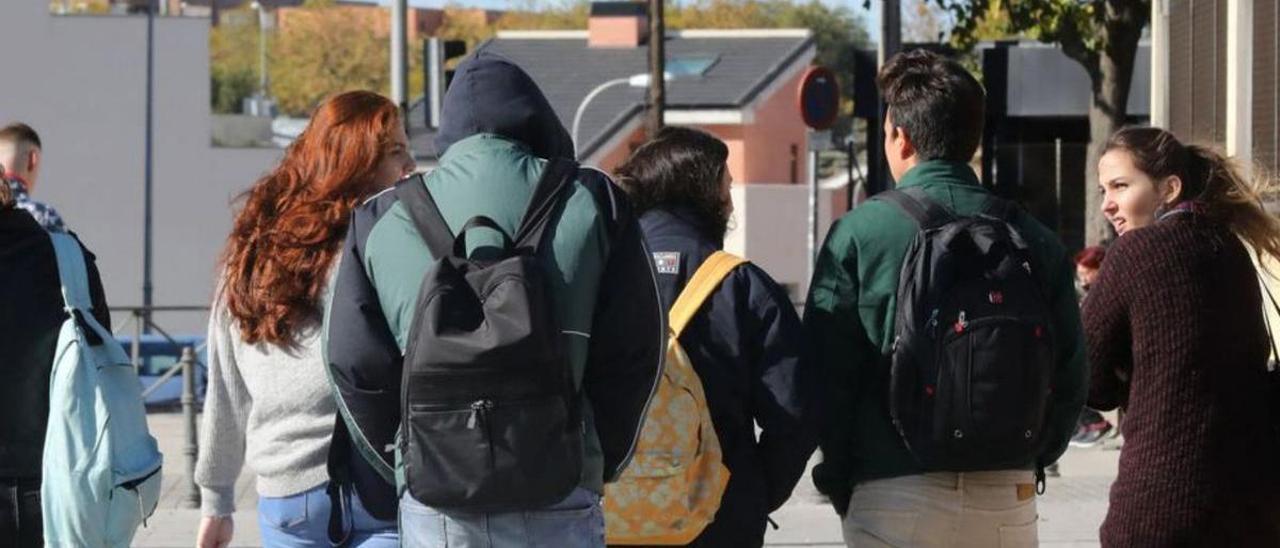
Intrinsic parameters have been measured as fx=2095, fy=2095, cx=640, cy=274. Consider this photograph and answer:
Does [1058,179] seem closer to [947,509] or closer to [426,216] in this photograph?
[947,509]

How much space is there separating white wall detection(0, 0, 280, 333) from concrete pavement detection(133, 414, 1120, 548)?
148ft

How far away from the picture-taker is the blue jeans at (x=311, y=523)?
4.38 metres

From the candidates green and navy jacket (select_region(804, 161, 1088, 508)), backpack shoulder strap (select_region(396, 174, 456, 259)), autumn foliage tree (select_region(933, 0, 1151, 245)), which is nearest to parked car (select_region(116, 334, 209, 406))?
autumn foliage tree (select_region(933, 0, 1151, 245))

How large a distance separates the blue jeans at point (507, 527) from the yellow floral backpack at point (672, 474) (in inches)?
33.6

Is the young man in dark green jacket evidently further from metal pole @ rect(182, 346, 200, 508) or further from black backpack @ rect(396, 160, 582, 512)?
metal pole @ rect(182, 346, 200, 508)

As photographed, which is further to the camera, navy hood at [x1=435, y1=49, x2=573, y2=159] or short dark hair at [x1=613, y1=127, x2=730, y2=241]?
short dark hair at [x1=613, y1=127, x2=730, y2=241]

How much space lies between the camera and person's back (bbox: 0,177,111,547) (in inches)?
192

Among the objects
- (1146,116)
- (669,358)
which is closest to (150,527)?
(669,358)

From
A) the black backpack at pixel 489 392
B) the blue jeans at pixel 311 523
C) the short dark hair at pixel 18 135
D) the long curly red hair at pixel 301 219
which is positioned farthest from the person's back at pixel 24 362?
the short dark hair at pixel 18 135

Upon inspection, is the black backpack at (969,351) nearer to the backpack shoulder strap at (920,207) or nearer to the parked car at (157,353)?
the backpack shoulder strap at (920,207)

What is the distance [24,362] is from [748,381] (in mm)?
1691

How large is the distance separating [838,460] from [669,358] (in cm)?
44

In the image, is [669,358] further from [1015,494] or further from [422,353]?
[422,353]

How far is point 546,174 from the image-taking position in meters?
3.81
